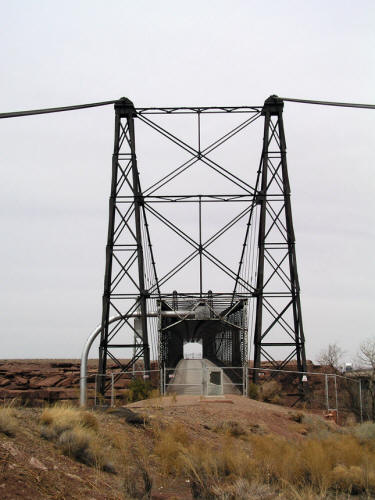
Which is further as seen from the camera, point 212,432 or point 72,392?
point 72,392

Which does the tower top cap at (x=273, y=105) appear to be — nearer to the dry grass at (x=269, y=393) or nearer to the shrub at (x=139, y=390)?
the dry grass at (x=269, y=393)

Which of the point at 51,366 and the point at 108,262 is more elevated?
the point at 108,262

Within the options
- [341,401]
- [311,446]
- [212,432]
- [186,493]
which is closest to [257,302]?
[341,401]

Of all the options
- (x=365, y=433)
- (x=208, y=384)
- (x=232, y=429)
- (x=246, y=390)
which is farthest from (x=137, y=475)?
(x=246, y=390)

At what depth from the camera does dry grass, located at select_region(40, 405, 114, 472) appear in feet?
35.6

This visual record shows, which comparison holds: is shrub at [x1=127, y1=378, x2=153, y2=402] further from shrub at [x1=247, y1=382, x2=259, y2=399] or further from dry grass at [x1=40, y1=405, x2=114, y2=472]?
dry grass at [x1=40, y1=405, x2=114, y2=472]

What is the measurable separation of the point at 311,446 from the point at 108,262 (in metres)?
16.2

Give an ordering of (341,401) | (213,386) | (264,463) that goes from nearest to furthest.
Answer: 1. (264,463)
2. (213,386)
3. (341,401)

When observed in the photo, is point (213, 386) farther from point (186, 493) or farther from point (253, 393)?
point (186, 493)

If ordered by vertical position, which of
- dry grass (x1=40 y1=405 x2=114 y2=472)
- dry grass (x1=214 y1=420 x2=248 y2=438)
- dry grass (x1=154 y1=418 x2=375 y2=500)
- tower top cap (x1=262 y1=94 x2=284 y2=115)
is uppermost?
tower top cap (x1=262 y1=94 x2=284 y2=115)

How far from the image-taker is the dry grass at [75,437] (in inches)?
427

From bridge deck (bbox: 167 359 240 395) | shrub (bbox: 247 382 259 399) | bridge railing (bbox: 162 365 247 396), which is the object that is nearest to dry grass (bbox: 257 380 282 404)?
shrub (bbox: 247 382 259 399)

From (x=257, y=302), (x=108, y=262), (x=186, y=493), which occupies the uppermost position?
(x=108, y=262)

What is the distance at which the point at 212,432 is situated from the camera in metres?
16.3
